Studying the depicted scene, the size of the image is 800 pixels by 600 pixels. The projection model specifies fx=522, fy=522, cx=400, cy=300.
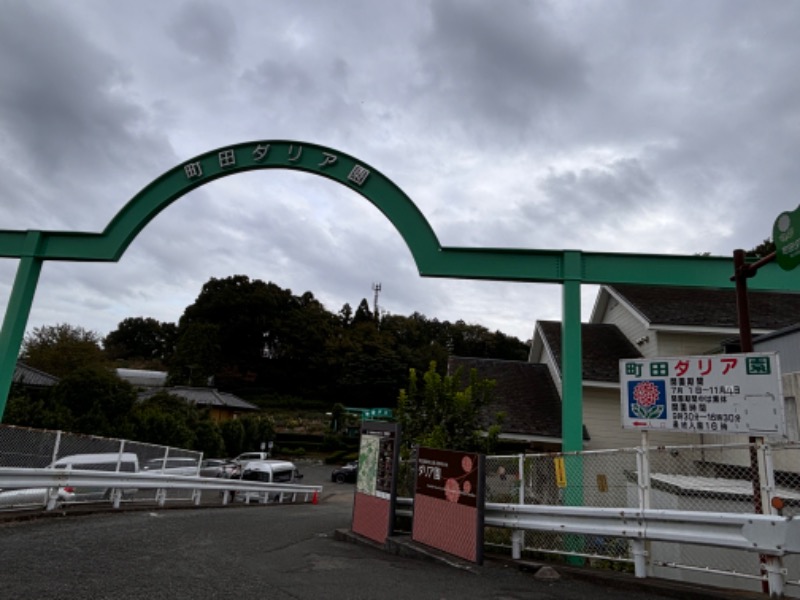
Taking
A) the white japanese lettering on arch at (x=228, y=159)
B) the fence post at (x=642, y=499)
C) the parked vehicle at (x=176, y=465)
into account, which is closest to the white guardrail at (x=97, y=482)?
the parked vehicle at (x=176, y=465)

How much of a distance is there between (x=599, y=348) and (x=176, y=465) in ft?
49.9

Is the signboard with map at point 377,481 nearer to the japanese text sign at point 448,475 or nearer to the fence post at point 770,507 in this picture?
the japanese text sign at point 448,475

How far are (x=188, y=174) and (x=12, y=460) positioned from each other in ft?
22.2

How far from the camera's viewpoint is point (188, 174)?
37.4 ft

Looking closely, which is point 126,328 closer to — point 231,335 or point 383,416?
point 231,335

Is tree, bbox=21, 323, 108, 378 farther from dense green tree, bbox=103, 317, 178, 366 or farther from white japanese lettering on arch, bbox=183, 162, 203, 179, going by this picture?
dense green tree, bbox=103, 317, 178, 366

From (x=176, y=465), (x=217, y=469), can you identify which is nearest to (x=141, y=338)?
(x=217, y=469)

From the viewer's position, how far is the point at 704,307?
1677cm

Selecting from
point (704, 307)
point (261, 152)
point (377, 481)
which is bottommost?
point (377, 481)

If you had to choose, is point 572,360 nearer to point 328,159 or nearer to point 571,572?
point 571,572

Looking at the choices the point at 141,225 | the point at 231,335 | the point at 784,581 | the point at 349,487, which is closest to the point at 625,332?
the point at 784,581

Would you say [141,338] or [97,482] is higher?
[141,338]

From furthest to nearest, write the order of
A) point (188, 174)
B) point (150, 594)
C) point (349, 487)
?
1. point (349, 487)
2. point (188, 174)
3. point (150, 594)

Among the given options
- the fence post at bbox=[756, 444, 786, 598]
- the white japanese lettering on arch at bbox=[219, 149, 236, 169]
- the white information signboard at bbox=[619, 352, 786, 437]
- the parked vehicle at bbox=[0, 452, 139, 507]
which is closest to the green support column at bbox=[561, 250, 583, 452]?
the white information signboard at bbox=[619, 352, 786, 437]
